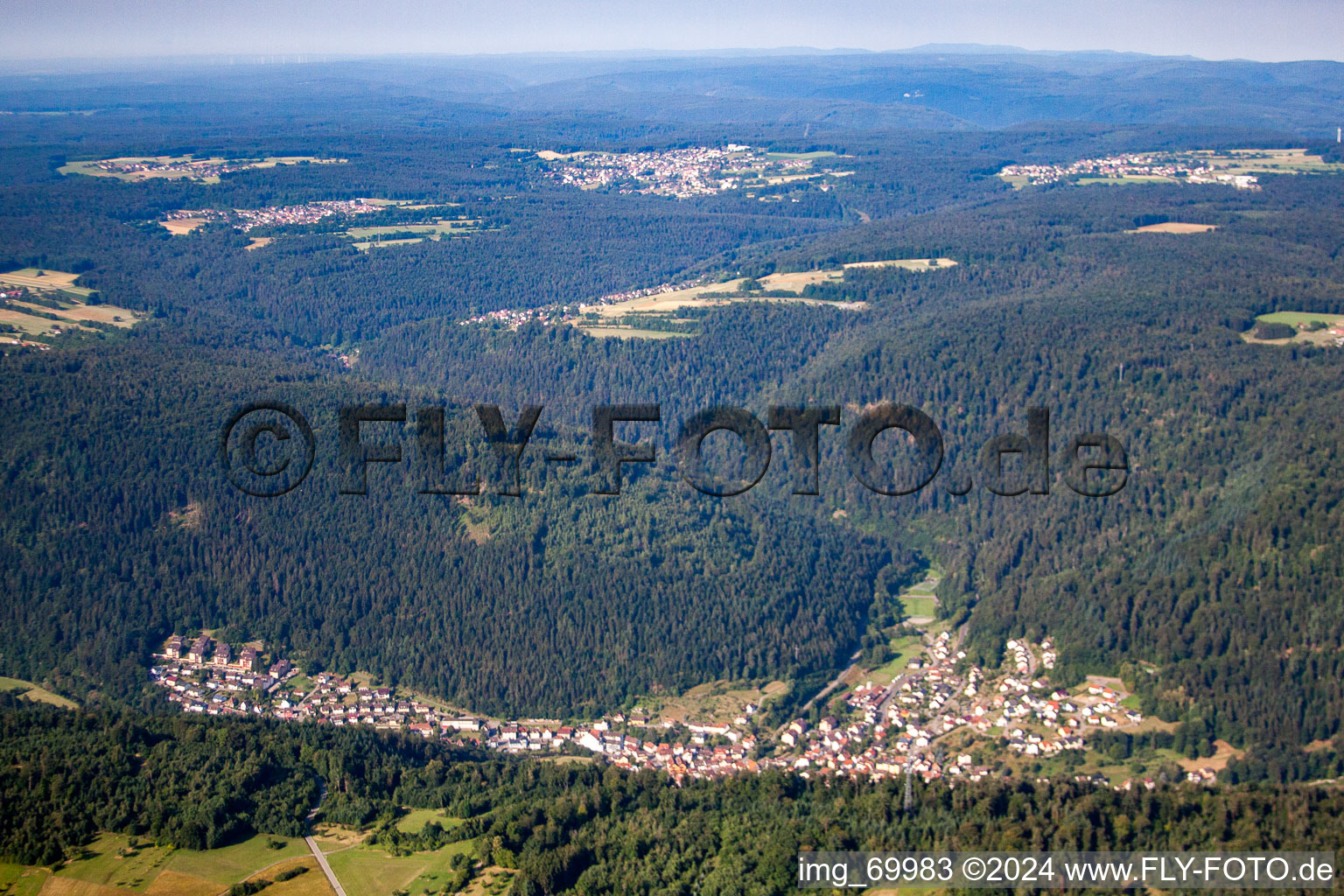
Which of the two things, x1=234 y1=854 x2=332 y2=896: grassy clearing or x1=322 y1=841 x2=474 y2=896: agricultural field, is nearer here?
x1=234 y1=854 x2=332 y2=896: grassy clearing

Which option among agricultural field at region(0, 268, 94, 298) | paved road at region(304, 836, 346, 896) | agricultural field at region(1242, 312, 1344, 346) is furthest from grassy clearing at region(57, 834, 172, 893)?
agricultural field at region(0, 268, 94, 298)

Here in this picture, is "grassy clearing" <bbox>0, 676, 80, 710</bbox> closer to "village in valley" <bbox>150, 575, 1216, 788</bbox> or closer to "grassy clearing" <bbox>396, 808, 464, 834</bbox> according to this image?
"village in valley" <bbox>150, 575, 1216, 788</bbox>

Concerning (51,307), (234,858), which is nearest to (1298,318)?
(234,858)

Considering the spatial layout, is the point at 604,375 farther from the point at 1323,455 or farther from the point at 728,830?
the point at 728,830

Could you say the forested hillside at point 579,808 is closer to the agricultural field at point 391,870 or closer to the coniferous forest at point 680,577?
the coniferous forest at point 680,577

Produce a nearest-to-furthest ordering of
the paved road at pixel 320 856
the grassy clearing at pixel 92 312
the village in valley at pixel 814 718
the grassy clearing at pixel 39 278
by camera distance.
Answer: the paved road at pixel 320 856 → the village in valley at pixel 814 718 → the grassy clearing at pixel 92 312 → the grassy clearing at pixel 39 278

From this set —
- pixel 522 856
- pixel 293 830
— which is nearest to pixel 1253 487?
pixel 522 856

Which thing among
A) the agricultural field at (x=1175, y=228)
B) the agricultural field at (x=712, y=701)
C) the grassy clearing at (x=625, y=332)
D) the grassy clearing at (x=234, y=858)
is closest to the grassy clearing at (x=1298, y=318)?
the agricultural field at (x=1175, y=228)
